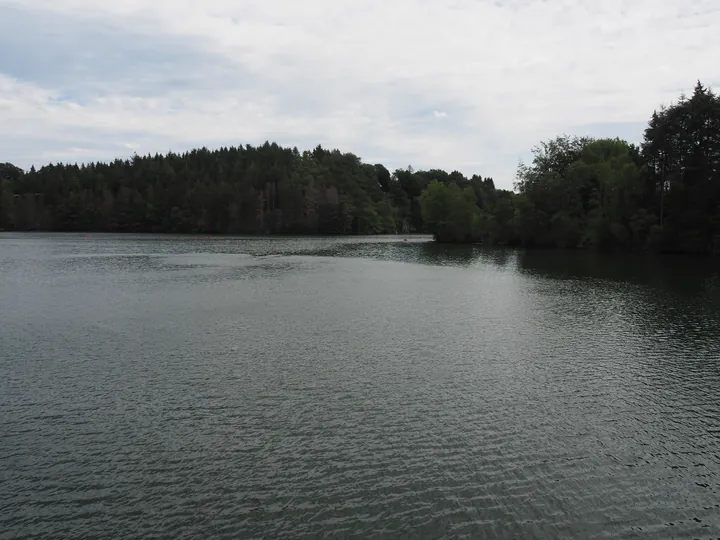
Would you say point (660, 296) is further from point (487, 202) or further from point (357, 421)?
point (487, 202)

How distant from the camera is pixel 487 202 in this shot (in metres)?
156

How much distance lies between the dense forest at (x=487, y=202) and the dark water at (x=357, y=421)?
2055 inches

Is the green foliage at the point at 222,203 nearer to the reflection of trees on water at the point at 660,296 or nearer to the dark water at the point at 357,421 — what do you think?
the reflection of trees on water at the point at 660,296

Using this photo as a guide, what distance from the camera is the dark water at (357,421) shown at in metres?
11.6

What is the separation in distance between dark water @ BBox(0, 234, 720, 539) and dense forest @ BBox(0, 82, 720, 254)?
52197 mm

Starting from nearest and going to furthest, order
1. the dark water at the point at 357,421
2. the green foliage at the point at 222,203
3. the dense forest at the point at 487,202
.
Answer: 1. the dark water at the point at 357,421
2. the dense forest at the point at 487,202
3. the green foliage at the point at 222,203

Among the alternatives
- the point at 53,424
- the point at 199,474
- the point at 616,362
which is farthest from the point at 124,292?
the point at 616,362

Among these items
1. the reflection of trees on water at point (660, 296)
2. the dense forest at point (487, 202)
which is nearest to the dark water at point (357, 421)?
the reflection of trees on water at point (660, 296)

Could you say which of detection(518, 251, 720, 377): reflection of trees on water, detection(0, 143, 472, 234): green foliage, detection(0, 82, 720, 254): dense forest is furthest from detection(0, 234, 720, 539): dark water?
detection(0, 143, 472, 234): green foliage

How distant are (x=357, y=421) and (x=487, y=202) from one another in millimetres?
146996

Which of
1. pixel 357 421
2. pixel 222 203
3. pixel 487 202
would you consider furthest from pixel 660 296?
pixel 222 203

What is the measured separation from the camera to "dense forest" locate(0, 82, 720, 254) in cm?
7900

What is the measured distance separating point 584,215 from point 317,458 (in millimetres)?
99632

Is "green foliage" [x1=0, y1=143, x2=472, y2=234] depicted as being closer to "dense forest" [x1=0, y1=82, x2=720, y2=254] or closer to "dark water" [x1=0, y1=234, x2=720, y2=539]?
"dense forest" [x1=0, y1=82, x2=720, y2=254]
